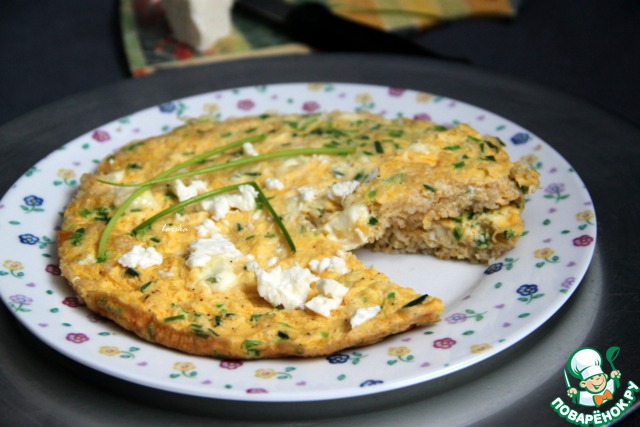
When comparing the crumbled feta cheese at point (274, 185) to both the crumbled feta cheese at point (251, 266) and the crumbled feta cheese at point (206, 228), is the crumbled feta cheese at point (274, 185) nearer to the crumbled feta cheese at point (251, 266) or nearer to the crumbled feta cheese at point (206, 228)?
the crumbled feta cheese at point (206, 228)

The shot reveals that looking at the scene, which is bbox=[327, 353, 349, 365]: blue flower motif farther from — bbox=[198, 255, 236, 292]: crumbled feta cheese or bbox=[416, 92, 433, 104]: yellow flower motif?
bbox=[416, 92, 433, 104]: yellow flower motif

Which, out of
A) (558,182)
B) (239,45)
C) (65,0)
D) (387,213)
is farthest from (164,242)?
(65,0)

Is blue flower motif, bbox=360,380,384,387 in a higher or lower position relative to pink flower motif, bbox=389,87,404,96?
lower

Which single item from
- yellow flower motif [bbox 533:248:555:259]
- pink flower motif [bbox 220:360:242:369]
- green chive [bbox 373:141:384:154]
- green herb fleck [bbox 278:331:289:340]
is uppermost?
green chive [bbox 373:141:384:154]

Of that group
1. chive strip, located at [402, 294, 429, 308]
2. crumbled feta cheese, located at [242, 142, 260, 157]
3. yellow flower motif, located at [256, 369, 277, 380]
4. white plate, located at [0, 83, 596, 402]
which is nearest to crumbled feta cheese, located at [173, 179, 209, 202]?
crumbled feta cheese, located at [242, 142, 260, 157]

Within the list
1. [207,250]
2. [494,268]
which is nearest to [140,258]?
[207,250]

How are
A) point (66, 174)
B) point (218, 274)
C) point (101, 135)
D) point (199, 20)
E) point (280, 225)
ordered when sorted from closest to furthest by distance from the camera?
point (218, 274) < point (280, 225) < point (66, 174) < point (101, 135) < point (199, 20)

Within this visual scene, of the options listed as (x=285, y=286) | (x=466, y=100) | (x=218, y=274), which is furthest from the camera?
(x=466, y=100)

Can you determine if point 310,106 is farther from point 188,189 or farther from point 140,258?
point 140,258
